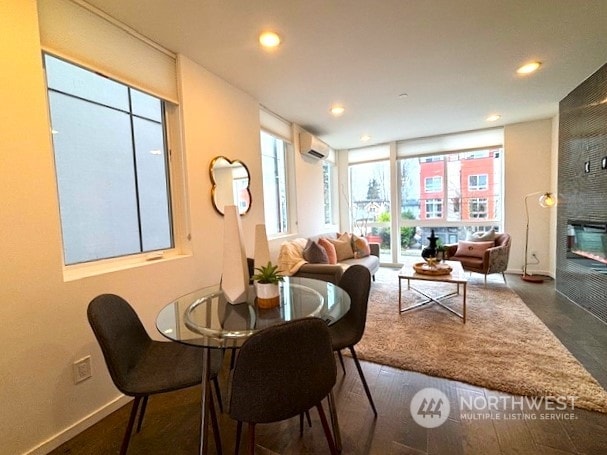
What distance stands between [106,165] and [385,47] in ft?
7.80

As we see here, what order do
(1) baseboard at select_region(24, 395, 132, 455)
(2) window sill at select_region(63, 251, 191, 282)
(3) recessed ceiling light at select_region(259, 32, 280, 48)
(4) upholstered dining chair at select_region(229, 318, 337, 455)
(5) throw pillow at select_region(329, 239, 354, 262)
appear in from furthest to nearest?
(5) throw pillow at select_region(329, 239, 354, 262), (3) recessed ceiling light at select_region(259, 32, 280, 48), (2) window sill at select_region(63, 251, 191, 282), (1) baseboard at select_region(24, 395, 132, 455), (4) upholstered dining chair at select_region(229, 318, 337, 455)

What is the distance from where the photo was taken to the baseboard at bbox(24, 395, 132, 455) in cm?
148

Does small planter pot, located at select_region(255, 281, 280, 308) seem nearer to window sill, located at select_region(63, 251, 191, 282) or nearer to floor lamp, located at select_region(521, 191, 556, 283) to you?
window sill, located at select_region(63, 251, 191, 282)

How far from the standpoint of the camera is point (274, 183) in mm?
4160

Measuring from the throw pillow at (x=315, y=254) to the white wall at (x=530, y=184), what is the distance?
355 centimetres

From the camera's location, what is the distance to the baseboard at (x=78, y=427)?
4.86 ft

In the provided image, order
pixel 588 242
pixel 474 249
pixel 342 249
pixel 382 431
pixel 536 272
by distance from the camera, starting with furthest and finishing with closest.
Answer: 1. pixel 536 272
2. pixel 342 249
3. pixel 474 249
4. pixel 588 242
5. pixel 382 431

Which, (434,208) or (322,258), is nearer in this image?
(322,258)

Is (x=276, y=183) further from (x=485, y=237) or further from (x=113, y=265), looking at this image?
(x=485, y=237)

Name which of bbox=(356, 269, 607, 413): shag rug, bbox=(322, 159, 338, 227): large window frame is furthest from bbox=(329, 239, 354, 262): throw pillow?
bbox=(322, 159, 338, 227): large window frame

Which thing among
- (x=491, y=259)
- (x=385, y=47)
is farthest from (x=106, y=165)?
(x=491, y=259)

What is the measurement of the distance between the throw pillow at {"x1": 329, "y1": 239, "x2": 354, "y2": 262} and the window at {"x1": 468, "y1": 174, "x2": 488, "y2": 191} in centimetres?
271

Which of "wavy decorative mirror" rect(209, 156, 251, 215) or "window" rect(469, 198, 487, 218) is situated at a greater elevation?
"wavy decorative mirror" rect(209, 156, 251, 215)

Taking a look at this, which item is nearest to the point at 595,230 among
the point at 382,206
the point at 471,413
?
the point at 471,413
